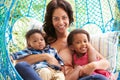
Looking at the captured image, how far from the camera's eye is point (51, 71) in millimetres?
2098

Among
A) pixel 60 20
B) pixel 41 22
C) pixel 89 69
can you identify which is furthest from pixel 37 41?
pixel 41 22

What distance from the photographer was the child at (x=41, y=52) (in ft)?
6.77

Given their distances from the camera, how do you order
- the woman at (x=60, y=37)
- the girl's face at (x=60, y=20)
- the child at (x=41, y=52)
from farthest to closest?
the girl's face at (x=60, y=20), the woman at (x=60, y=37), the child at (x=41, y=52)

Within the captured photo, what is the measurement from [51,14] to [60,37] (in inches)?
7.4

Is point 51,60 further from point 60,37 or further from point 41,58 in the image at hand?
point 60,37

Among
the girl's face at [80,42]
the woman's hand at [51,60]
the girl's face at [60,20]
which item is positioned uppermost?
the girl's face at [60,20]

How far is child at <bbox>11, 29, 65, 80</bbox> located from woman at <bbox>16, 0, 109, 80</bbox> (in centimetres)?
4

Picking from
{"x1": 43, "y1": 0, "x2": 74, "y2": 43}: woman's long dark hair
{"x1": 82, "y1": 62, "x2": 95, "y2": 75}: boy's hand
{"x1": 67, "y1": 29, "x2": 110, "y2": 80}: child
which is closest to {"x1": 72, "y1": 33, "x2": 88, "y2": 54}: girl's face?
{"x1": 67, "y1": 29, "x2": 110, "y2": 80}: child

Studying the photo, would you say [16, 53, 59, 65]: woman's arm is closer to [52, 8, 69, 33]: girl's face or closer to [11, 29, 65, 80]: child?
[11, 29, 65, 80]: child

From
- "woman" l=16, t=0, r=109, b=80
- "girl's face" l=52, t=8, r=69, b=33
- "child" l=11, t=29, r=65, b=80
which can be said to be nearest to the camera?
"child" l=11, t=29, r=65, b=80

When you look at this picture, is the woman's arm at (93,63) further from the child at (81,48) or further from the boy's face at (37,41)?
the boy's face at (37,41)

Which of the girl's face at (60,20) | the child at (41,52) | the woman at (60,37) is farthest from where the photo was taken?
the girl's face at (60,20)

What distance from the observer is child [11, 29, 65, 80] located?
6.77 ft

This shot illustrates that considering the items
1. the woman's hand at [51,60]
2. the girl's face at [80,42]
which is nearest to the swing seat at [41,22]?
the woman's hand at [51,60]
